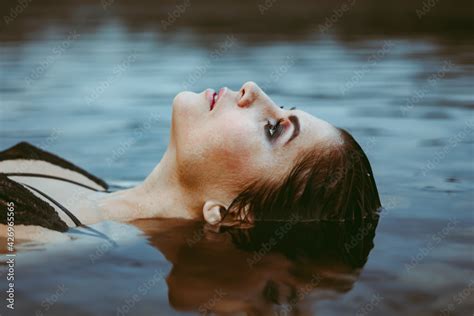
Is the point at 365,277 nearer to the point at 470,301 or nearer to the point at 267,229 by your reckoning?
the point at 470,301

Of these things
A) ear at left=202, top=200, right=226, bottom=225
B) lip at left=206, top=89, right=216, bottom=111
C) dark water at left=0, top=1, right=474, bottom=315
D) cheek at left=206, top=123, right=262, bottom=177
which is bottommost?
dark water at left=0, top=1, right=474, bottom=315

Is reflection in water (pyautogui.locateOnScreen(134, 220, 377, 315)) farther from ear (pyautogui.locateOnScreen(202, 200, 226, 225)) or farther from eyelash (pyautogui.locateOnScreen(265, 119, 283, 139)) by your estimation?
eyelash (pyautogui.locateOnScreen(265, 119, 283, 139))

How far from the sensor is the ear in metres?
4.02

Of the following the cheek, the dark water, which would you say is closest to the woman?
the cheek

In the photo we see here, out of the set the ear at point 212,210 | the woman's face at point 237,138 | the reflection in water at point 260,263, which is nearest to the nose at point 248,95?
the woman's face at point 237,138

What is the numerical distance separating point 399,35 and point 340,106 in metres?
6.79

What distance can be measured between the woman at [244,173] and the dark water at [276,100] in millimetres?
148

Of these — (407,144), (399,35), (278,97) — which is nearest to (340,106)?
(278,97)

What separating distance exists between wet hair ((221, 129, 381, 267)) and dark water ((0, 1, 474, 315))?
0.42 ft

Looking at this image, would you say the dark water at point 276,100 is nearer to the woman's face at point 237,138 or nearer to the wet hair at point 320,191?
the wet hair at point 320,191

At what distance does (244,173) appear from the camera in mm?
3902

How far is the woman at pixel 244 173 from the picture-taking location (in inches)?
152

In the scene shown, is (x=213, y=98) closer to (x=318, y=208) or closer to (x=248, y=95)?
(x=248, y=95)

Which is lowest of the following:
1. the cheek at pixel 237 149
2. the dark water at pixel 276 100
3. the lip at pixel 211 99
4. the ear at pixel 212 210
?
the dark water at pixel 276 100
